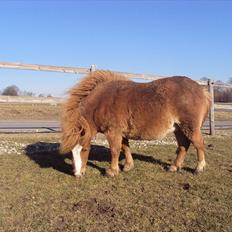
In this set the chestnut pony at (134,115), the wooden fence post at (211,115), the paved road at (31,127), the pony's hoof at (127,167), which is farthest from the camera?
the paved road at (31,127)

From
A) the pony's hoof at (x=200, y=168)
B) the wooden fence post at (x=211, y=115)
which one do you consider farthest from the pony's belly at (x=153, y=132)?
the wooden fence post at (x=211, y=115)

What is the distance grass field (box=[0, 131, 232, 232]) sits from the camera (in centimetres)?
458

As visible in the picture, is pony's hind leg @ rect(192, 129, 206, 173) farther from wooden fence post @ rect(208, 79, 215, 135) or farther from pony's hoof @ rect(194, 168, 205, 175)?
wooden fence post @ rect(208, 79, 215, 135)

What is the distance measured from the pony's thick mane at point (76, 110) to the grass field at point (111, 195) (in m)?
0.70

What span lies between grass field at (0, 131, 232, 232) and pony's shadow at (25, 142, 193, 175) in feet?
0.07

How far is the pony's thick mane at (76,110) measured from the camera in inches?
275

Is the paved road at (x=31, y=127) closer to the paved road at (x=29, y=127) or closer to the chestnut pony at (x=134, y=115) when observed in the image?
the paved road at (x=29, y=127)

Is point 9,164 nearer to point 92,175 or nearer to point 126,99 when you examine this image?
point 92,175

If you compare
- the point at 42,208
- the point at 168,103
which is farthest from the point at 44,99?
the point at 42,208

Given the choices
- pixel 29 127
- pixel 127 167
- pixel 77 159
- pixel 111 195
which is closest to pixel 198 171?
pixel 127 167

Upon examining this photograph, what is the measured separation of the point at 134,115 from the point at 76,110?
115 cm

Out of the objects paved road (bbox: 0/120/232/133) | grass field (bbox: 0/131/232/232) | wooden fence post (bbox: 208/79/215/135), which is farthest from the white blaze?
wooden fence post (bbox: 208/79/215/135)

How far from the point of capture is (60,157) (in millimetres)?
8711

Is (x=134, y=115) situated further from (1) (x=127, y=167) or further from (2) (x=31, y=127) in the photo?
(2) (x=31, y=127)
